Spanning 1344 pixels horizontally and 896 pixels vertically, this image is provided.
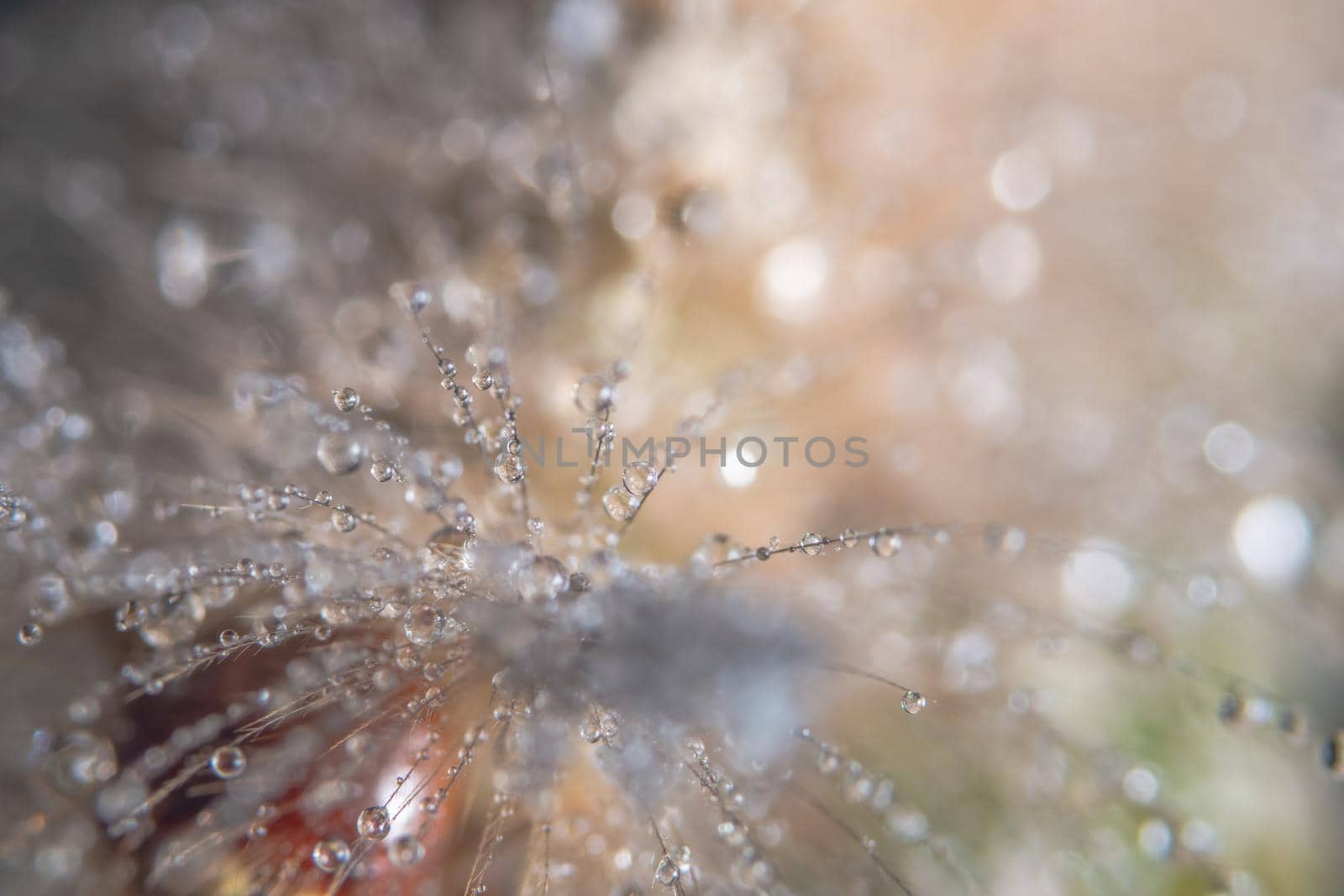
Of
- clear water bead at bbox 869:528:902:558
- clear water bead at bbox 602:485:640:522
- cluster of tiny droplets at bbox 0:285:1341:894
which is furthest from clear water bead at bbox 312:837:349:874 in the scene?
clear water bead at bbox 869:528:902:558

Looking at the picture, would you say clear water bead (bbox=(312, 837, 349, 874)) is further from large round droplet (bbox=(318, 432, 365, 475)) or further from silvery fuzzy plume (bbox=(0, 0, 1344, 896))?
A: large round droplet (bbox=(318, 432, 365, 475))

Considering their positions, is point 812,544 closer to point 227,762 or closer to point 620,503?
point 620,503

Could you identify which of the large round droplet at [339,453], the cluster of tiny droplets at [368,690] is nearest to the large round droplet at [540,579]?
the cluster of tiny droplets at [368,690]

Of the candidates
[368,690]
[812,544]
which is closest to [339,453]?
[368,690]

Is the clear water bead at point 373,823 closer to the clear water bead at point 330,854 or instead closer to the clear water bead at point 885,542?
the clear water bead at point 330,854

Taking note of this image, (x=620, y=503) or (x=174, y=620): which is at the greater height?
(x=620, y=503)

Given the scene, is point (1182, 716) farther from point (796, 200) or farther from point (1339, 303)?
point (796, 200)
